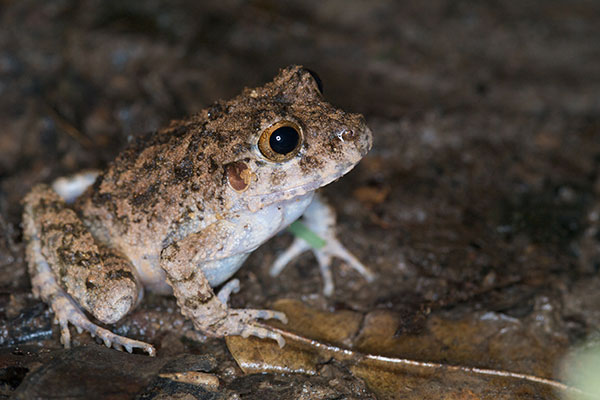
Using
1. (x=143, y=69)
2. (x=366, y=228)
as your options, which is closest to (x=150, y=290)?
(x=366, y=228)

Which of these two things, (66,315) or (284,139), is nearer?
(284,139)

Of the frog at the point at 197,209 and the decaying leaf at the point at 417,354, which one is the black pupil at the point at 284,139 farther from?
the decaying leaf at the point at 417,354

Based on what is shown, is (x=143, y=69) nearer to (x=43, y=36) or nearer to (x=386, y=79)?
(x=43, y=36)

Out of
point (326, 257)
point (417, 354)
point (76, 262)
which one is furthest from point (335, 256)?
point (76, 262)

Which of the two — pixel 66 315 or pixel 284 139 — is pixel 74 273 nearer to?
pixel 66 315

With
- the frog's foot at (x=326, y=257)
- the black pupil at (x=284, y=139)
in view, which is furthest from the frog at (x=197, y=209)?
the frog's foot at (x=326, y=257)

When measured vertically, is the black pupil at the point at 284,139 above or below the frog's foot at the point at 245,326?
A: above

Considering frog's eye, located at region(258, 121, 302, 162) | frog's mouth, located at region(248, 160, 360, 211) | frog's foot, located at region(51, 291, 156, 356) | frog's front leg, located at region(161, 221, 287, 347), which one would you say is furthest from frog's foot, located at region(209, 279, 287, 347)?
frog's eye, located at region(258, 121, 302, 162)
